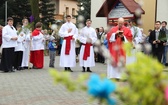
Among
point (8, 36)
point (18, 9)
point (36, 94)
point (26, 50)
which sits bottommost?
point (36, 94)

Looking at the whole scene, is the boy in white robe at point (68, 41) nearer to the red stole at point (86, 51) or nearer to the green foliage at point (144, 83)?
the red stole at point (86, 51)

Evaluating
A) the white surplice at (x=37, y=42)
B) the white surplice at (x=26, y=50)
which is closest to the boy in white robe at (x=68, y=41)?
the white surplice at (x=26, y=50)

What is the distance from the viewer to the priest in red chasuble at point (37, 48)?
52.6 feet

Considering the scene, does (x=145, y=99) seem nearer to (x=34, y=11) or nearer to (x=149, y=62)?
(x=149, y=62)

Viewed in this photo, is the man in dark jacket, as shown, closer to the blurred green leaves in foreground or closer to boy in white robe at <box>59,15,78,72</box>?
boy in white robe at <box>59,15,78,72</box>

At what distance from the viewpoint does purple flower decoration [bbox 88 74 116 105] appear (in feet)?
5.48

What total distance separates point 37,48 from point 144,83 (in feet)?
48.0

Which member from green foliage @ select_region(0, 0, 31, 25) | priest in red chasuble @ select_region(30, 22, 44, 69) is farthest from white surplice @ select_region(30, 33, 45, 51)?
green foliage @ select_region(0, 0, 31, 25)

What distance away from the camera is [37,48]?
1616 centimetres

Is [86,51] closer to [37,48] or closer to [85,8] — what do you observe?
[37,48]

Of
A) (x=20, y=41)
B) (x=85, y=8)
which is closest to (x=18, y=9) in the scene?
(x=85, y=8)

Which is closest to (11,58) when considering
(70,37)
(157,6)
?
(70,37)

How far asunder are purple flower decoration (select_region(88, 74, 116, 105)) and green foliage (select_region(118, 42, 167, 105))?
0.32 ft

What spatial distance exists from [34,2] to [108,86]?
31.6 meters
